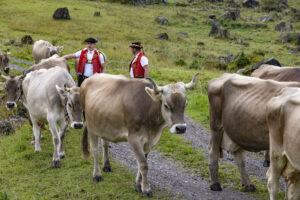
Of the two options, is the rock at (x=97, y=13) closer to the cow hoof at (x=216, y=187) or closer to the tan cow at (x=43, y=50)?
the tan cow at (x=43, y=50)

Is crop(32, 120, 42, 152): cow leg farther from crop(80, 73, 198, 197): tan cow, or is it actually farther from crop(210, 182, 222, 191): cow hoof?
crop(210, 182, 222, 191): cow hoof

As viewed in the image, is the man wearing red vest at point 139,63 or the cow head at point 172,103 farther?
the man wearing red vest at point 139,63

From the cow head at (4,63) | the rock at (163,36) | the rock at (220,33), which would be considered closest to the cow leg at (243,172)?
the cow head at (4,63)

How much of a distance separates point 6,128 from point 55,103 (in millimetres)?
4079

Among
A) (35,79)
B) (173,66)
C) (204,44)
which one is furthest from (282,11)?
(35,79)

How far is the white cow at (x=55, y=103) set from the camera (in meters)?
8.70

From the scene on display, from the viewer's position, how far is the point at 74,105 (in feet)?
28.2

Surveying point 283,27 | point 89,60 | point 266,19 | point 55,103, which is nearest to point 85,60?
point 89,60

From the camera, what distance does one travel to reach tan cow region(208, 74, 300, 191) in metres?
6.63

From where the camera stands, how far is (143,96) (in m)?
7.36

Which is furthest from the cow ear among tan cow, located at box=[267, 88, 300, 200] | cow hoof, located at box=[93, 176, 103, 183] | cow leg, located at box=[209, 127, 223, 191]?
cow hoof, located at box=[93, 176, 103, 183]

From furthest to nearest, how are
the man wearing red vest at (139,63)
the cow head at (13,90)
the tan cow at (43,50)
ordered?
1. the tan cow at (43,50)
2. the cow head at (13,90)
3. the man wearing red vest at (139,63)

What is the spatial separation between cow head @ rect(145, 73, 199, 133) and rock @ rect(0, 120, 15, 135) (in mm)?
7025

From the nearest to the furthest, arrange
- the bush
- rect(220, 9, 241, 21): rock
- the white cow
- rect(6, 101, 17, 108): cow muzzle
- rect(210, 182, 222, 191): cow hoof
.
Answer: rect(210, 182, 222, 191): cow hoof, the white cow, rect(6, 101, 17, 108): cow muzzle, the bush, rect(220, 9, 241, 21): rock
